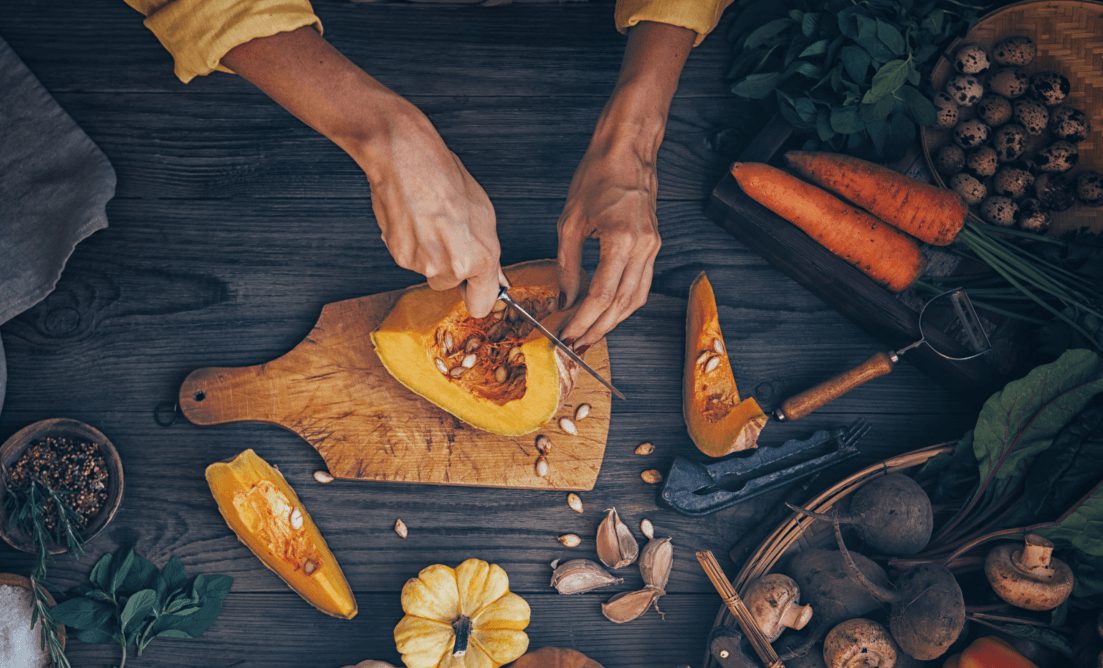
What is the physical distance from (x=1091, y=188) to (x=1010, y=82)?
0.27 meters

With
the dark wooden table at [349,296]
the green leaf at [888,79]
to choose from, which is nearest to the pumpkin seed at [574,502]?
the dark wooden table at [349,296]

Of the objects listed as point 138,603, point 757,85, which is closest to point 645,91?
point 757,85

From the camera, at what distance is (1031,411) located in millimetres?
1570

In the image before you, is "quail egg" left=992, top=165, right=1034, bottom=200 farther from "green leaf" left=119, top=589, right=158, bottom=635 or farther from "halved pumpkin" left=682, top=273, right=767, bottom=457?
"green leaf" left=119, top=589, right=158, bottom=635

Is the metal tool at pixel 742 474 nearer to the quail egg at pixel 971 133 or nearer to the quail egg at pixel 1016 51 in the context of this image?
the quail egg at pixel 971 133

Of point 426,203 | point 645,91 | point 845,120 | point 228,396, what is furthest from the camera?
point 228,396

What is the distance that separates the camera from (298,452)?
1.71 meters

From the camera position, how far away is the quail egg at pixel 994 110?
163 cm

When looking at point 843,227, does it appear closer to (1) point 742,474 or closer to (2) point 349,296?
(1) point 742,474

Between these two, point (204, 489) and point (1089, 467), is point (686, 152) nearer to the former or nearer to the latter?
point (1089, 467)

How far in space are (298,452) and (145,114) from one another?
31.7 inches

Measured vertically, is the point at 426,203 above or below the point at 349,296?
above

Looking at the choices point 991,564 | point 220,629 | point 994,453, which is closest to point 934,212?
point 994,453

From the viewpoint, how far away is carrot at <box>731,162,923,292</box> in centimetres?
160
